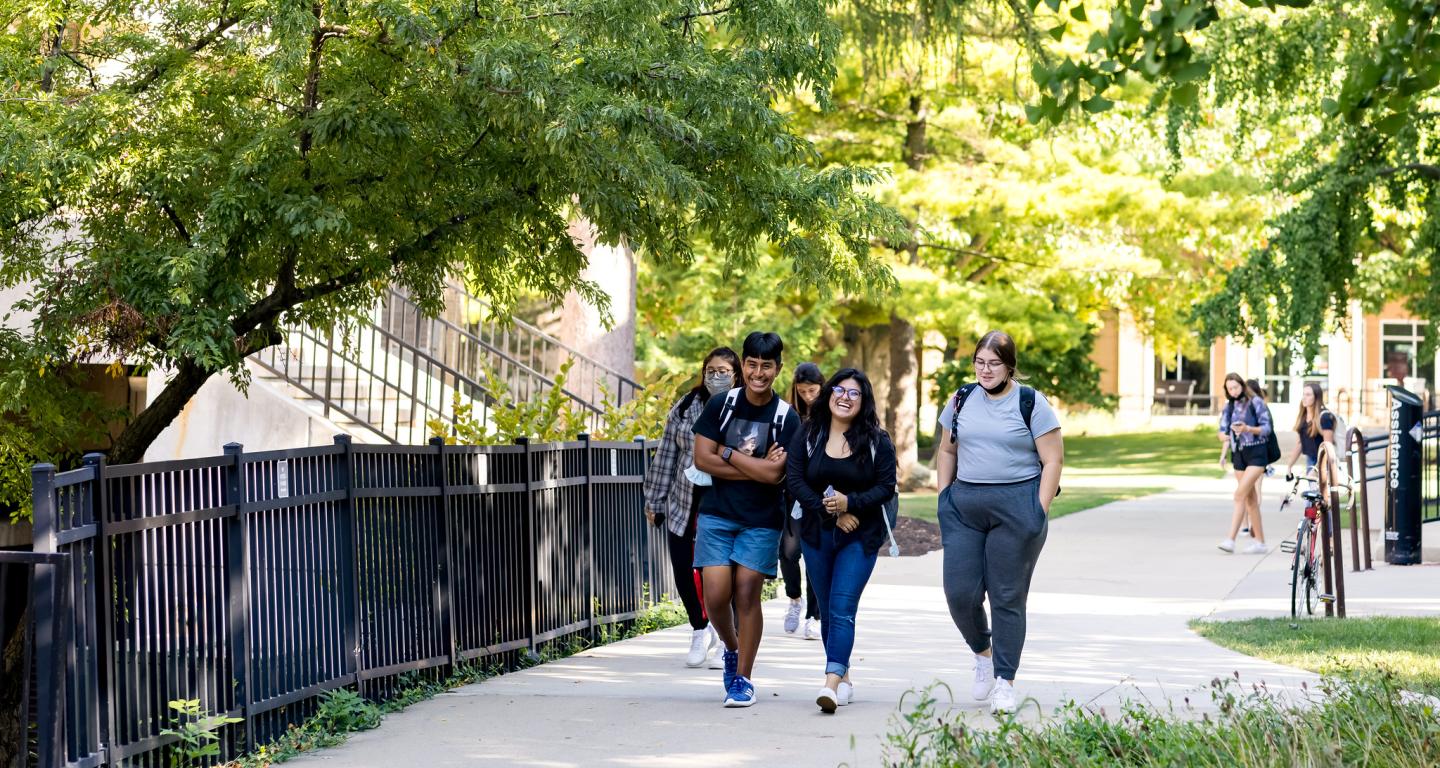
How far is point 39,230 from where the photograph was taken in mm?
8203

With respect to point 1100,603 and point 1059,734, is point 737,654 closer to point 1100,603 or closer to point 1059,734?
point 1059,734

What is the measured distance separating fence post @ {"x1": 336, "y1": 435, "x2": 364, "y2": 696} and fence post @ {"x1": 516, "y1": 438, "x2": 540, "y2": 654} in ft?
6.20

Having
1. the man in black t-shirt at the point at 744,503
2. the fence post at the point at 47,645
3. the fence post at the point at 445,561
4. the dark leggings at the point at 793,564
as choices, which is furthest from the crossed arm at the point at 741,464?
the fence post at the point at 47,645

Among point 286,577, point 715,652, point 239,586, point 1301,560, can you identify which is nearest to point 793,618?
point 715,652

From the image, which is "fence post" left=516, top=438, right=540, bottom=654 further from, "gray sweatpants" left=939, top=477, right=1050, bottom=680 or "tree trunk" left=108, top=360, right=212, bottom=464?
"gray sweatpants" left=939, top=477, right=1050, bottom=680

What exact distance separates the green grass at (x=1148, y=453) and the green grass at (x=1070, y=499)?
568 cm

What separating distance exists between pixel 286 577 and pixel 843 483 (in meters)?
2.60

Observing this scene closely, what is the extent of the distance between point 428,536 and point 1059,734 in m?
3.77

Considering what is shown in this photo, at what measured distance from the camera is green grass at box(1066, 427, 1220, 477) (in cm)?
3494

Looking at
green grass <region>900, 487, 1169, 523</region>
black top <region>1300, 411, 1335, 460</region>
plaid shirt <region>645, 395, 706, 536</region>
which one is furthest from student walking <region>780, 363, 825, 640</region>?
black top <region>1300, 411, 1335, 460</region>

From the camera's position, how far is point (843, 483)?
761cm

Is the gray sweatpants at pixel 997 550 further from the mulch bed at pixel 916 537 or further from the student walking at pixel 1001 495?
the mulch bed at pixel 916 537

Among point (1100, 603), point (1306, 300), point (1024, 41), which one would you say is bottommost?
point (1100, 603)

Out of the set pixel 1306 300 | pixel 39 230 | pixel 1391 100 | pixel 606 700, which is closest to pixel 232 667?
pixel 606 700
